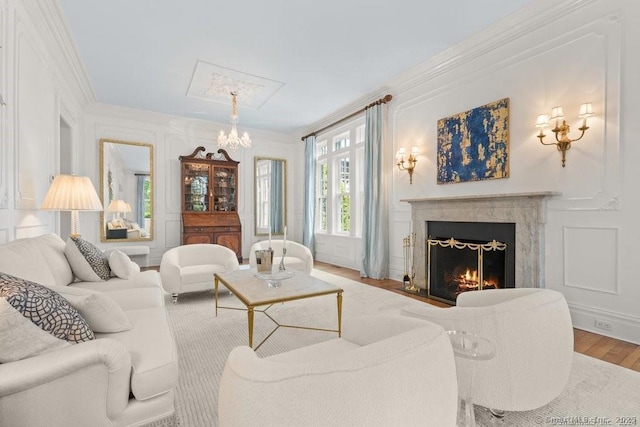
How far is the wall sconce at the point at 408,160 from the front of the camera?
174 inches

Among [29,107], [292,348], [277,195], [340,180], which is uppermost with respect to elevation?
[29,107]

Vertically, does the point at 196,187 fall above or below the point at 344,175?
below

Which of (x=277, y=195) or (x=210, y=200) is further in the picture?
(x=277, y=195)

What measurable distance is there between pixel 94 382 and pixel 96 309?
42cm

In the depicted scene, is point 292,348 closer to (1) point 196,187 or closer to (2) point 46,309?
(2) point 46,309

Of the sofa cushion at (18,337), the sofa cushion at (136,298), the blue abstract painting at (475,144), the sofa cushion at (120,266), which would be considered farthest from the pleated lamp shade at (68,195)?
the blue abstract painting at (475,144)

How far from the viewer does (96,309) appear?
1489 millimetres

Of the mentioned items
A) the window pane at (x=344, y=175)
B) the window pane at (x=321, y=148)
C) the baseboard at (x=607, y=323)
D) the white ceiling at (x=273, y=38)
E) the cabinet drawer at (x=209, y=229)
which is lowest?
the baseboard at (x=607, y=323)

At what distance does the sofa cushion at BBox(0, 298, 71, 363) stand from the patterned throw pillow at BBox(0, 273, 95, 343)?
3 cm

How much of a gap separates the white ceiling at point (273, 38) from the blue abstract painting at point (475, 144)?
2.98 feet

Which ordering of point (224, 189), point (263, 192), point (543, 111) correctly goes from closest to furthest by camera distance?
point (543, 111)
point (224, 189)
point (263, 192)

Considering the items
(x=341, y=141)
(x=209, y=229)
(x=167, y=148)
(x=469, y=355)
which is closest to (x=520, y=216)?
(x=469, y=355)

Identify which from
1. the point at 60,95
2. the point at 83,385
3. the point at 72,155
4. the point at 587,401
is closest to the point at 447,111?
the point at 587,401

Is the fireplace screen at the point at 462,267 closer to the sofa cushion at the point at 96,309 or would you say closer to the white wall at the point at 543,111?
the white wall at the point at 543,111
